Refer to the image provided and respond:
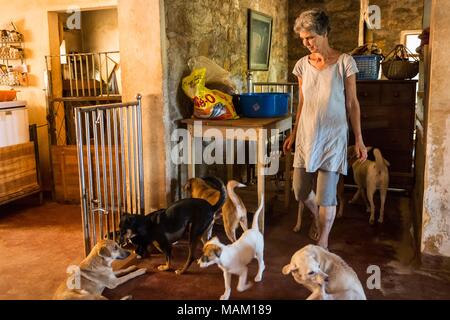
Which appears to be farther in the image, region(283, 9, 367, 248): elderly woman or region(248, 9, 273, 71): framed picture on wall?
region(248, 9, 273, 71): framed picture on wall

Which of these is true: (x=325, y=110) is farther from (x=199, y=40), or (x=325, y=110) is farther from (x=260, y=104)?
(x=199, y=40)

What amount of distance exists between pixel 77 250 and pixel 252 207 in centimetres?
123

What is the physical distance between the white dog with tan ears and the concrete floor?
0.29ft

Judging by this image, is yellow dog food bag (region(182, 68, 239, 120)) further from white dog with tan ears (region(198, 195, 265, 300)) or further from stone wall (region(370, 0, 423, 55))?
stone wall (region(370, 0, 423, 55))

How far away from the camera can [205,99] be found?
2.87 metres

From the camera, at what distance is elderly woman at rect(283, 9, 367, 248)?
92.9 inches

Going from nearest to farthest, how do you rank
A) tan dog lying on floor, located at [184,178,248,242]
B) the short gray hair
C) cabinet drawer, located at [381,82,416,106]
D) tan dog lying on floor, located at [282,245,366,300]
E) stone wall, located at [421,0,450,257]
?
tan dog lying on floor, located at [282,245,366,300]
stone wall, located at [421,0,450,257]
the short gray hair
tan dog lying on floor, located at [184,178,248,242]
cabinet drawer, located at [381,82,416,106]

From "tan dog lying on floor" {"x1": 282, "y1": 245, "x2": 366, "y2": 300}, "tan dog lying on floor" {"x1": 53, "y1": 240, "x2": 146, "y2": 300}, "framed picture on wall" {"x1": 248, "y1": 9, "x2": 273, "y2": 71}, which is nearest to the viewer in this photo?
"tan dog lying on floor" {"x1": 282, "y1": 245, "x2": 366, "y2": 300}

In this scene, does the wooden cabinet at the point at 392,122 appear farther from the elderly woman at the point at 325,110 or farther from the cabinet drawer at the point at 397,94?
the elderly woman at the point at 325,110

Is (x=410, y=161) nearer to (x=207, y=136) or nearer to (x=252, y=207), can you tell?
(x=252, y=207)

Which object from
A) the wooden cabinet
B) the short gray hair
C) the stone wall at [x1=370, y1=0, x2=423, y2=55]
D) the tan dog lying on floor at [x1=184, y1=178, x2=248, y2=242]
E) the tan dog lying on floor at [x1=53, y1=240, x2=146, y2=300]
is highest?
the stone wall at [x1=370, y1=0, x2=423, y2=55]

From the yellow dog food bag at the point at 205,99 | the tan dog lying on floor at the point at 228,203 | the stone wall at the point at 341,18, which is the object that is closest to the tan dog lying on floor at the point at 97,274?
the tan dog lying on floor at the point at 228,203

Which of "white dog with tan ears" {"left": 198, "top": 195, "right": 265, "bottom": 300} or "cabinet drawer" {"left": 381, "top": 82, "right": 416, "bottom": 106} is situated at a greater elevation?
"cabinet drawer" {"left": 381, "top": 82, "right": 416, "bottom": 106}

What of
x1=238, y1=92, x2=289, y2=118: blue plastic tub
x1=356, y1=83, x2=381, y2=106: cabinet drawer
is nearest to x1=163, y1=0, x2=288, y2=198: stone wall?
x1=238, y1=92, x2=289, y2=118: blue plastic tub
